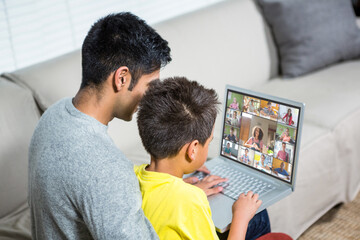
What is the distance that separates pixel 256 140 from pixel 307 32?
1.27m

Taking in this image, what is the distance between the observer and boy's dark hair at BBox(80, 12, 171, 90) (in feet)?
3.42

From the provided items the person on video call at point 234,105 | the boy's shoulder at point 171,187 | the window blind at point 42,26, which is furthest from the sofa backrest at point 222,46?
the boy's shoulder at point 171,187

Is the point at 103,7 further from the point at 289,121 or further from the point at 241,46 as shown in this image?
the point at 289,121

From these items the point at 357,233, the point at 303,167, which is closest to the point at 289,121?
the point at 303,167

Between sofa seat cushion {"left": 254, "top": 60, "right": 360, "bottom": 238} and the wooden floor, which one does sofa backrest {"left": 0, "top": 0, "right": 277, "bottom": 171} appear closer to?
sofa seat cushion {"left": 254, "top": 60, "right": 360, "bottom": 238}

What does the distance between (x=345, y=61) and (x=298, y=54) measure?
0.41 metres

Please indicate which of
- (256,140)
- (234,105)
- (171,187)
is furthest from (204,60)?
(171,187)

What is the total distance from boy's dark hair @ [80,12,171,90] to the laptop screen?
Result: 382mm

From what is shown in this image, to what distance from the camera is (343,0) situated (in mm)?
2490

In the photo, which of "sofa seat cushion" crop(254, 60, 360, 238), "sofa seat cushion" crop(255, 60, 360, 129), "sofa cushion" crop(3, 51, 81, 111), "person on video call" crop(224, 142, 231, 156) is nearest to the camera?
"person on video call" crop(224, 142, 231, 156)

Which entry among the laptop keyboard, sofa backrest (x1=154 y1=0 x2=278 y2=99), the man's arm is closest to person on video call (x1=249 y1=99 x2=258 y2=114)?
the laptop keyboard

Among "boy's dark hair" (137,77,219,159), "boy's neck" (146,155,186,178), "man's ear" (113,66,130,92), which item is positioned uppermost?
"man's ear" (113,66,130,92)

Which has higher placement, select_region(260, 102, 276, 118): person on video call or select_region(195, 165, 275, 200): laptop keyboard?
select_region(260, 102, 276, 118): person on video call

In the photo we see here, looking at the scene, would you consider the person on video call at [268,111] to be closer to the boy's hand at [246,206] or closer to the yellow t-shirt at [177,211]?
the boy's hand at [246,206]
